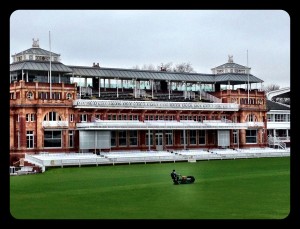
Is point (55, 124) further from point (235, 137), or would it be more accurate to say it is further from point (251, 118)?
point (251, 118)

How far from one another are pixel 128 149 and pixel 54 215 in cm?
3553

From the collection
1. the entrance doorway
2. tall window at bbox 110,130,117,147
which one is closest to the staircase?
the entrance doorway

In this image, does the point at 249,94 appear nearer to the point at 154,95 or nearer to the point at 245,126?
the point at 245,126

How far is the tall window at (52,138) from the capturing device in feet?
156

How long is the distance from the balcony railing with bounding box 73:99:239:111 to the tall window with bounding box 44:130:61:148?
9.99 feet

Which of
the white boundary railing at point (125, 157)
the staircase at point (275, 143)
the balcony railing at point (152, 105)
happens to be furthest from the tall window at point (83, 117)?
the staircase at point (275, 143)

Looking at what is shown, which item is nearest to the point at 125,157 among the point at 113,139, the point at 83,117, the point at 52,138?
the point at 113,139

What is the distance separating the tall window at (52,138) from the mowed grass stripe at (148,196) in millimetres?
11938

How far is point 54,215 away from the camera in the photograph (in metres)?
16.6

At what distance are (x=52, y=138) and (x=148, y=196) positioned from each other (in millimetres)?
26846

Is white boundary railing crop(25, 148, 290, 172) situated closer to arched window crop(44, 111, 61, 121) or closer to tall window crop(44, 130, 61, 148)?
tall window crop(44, 130, 61, 148)

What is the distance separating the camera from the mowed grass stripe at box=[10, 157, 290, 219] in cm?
1716

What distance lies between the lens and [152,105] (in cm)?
5309
